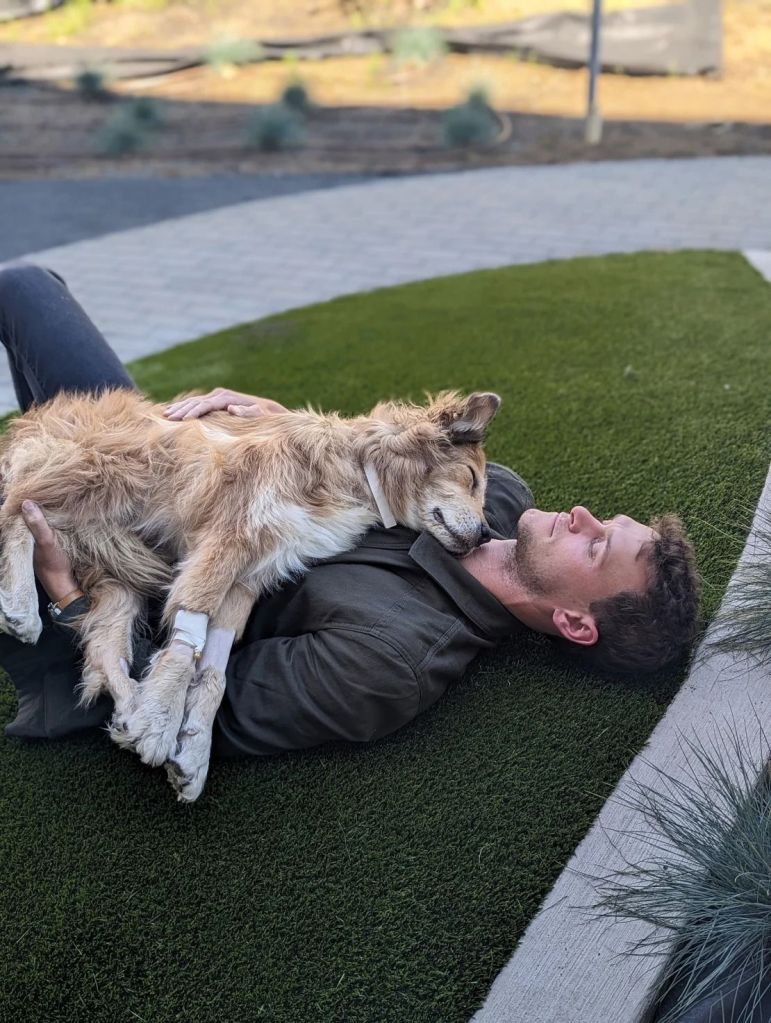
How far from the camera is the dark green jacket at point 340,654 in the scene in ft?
10.3

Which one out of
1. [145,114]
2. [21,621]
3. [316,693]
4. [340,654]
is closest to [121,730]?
[21,621]

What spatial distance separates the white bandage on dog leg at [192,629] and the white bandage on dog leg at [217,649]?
2cm

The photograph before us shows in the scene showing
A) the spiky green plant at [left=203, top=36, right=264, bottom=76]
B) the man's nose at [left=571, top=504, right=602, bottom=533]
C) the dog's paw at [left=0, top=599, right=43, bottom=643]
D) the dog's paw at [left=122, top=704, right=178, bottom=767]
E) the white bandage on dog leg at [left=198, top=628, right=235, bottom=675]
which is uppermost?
the spiky green plant at [left=203, top=36, right=264, bottom=76]

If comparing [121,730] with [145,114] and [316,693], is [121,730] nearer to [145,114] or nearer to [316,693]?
[316,693]

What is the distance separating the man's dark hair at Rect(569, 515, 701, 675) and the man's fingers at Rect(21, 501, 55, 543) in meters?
1.95

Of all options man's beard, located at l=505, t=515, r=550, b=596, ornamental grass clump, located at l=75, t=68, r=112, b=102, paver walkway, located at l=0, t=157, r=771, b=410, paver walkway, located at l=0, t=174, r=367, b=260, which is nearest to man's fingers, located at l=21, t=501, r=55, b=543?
man's beard, located at l=505, t=515, r=550, b=596

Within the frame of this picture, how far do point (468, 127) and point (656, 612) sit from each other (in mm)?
10636

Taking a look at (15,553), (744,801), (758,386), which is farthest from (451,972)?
(758,386)

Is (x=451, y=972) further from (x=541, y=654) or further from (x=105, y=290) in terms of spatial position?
(x=105, y=290)

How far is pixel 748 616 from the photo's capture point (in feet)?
11.8

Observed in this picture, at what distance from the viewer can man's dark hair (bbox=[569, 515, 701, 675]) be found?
11.1 feet

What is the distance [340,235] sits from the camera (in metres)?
9.59

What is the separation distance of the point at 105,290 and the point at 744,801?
711cm

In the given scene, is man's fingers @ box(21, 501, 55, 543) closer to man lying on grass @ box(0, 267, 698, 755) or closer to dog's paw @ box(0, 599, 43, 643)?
man lying on grass @ box(0, 267, 698, 755)
